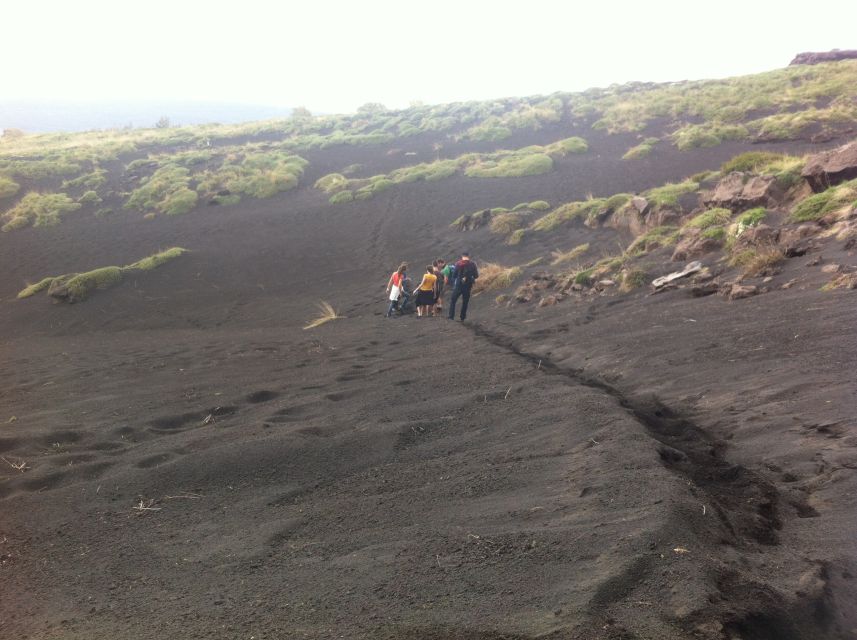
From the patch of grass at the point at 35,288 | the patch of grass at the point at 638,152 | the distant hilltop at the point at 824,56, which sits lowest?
the patch of grass at the point at 35,288

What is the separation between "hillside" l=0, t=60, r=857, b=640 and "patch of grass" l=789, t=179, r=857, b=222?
2.3 inches

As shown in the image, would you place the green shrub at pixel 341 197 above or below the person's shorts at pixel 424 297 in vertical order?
above

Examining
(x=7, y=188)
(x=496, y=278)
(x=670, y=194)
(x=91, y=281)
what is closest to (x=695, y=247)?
(x=496, y=278)

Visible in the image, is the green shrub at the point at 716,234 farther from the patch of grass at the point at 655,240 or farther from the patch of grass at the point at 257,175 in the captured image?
the patch of grass at the point at 257,175

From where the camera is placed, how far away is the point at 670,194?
60.3 ft

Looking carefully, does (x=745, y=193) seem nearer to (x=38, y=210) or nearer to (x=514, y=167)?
(x=514, y=167)

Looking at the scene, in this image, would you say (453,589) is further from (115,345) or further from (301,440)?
(115,345)

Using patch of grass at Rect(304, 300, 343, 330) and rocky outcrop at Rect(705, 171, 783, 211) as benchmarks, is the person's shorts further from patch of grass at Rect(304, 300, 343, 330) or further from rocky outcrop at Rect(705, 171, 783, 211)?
rocky outcrop at Rect(705, 171, 783, 211)

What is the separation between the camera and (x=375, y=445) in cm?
552

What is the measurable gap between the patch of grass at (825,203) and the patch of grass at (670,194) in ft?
17.2

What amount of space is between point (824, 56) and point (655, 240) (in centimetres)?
4972

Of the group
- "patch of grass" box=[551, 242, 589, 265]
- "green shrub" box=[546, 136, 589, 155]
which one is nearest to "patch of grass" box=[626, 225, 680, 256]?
"patch of grass" box=[551, 242, 589, 265]

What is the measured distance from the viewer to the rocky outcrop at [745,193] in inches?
520

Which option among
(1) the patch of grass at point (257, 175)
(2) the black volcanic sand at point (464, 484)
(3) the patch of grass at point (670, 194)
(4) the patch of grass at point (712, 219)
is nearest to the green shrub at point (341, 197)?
(1) the patch of grass at point (257, 175)
